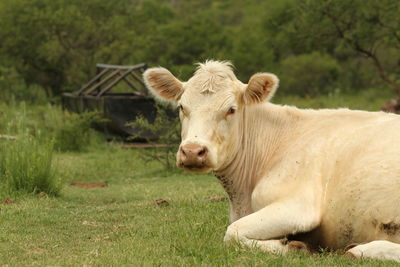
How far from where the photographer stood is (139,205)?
31.1ft

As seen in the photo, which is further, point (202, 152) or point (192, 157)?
point (202, 152)

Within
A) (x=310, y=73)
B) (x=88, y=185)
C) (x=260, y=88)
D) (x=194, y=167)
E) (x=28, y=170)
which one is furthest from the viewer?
(x=310, y=73)

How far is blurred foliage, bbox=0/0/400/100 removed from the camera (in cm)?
2402

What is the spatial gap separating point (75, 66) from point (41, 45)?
2149mm

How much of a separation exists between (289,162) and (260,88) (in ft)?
2.59

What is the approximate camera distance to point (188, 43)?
37.8 metres

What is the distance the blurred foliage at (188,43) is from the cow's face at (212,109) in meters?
13.6

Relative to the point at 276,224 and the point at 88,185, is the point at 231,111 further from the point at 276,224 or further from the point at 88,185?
the point at 88,185

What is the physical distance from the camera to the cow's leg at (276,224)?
6.14 m

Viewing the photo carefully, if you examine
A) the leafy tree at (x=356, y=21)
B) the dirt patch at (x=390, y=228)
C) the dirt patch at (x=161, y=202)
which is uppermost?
the leafy tree at (x=356, y=21)

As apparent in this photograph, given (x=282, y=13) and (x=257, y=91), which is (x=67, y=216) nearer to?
(x=257, y=91)

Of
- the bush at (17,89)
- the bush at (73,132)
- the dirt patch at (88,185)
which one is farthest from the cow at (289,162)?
the bush at (17,89)

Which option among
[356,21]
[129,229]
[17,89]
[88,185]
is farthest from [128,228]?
[17,89]

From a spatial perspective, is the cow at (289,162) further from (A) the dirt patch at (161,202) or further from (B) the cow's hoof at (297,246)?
(A) the dirt patch at (161,202)
